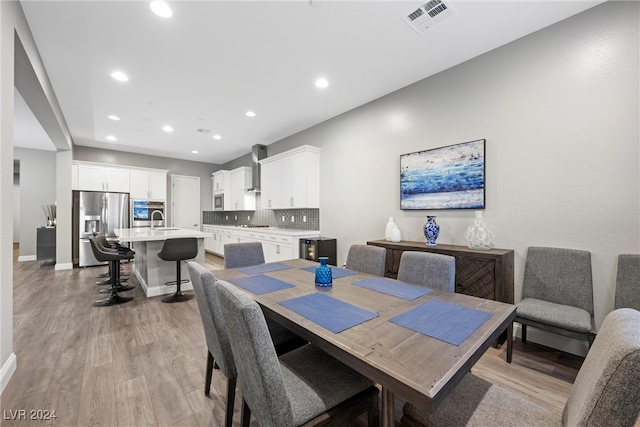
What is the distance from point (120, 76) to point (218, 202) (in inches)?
197

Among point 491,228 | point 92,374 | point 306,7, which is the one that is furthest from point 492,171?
point 92,374

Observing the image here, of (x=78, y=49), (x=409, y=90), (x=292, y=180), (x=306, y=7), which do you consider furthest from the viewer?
(x=292, y=180)

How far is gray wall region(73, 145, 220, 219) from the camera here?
6.41 metres

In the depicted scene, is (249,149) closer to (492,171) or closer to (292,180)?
(292,180)

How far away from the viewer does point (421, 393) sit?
74 centimetres

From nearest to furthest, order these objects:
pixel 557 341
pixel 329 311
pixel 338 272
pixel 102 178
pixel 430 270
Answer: pixel 329 311
pixel 430 270
pixel 338 272
pixel 557 341
pixel 102 178

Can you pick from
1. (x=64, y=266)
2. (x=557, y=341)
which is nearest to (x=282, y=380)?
(x=557, y=341)

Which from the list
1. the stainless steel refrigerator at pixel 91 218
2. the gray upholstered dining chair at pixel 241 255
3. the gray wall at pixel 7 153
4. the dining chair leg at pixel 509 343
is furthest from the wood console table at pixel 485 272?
the stainless steel refrigerator at pixel 91 218

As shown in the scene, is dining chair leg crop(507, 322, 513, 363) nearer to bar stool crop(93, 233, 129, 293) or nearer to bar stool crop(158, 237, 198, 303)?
bar stool crop(158, 237, 198, 303)

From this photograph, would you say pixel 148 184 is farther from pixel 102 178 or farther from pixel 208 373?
pixel 208 373

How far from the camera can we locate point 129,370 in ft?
6.70

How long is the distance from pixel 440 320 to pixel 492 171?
2161mm

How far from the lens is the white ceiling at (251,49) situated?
2182mm

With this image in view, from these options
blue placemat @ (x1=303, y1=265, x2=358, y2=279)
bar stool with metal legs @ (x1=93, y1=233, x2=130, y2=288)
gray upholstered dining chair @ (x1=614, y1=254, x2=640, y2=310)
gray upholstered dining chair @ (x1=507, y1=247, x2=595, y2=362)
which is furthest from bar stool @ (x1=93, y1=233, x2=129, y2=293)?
gray upholstered dining chair @ (x1=614, y1=254, x2=640, y2=310)
